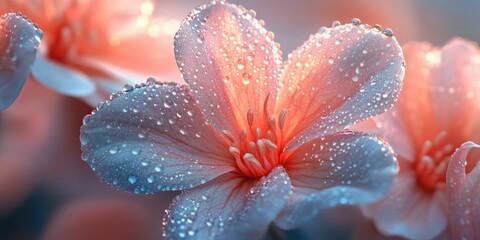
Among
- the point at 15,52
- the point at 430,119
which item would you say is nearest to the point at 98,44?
the point at 15,52

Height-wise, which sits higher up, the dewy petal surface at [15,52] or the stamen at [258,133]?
the dewy petal surface at [15,52]

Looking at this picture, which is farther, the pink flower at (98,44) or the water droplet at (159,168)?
the pink flower at (98,44)

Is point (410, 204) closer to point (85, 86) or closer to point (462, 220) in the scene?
point (462, 220)

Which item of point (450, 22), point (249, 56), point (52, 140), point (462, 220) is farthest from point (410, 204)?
point (450, 22)

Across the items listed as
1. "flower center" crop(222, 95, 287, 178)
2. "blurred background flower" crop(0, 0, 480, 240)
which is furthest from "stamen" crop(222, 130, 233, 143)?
"blurred background flower" crop(0, 0, 480, 240)

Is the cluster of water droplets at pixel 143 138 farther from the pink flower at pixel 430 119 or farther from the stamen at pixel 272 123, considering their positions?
the pink flower at pixel 430 119

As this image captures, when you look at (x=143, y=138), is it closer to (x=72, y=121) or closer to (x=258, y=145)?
(x=258, y=145)

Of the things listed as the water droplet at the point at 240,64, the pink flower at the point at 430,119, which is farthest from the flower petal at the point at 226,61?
the pink flower at the point at 430,119
